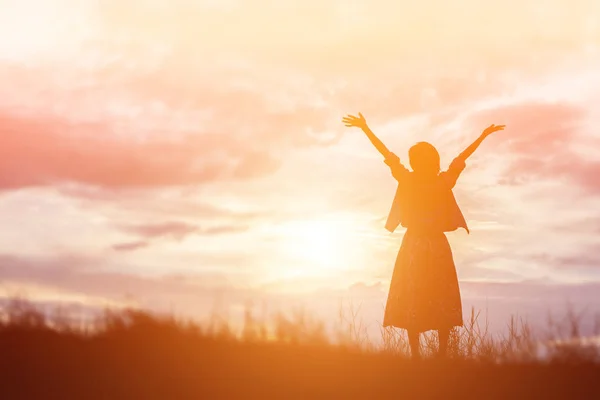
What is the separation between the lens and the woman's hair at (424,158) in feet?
40.3

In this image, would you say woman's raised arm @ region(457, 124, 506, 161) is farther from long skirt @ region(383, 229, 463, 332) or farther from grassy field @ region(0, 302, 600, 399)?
grassy field @ region(0, 302, 600, 399)

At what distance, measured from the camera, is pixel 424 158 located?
484 inches

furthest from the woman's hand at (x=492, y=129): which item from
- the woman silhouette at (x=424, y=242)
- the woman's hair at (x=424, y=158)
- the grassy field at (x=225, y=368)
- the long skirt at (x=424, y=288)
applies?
Result: the grassy field at (x=225, y=368)

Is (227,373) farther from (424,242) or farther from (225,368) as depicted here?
(424,242)

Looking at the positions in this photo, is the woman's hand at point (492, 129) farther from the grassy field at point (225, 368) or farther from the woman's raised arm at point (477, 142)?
the grassy field at point (225, 368)

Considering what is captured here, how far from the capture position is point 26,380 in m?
6.68

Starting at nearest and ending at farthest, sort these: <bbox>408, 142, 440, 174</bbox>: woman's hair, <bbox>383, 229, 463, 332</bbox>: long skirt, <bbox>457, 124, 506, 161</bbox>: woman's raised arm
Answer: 1. <bbox>383, 229, 463, 332</bbox>: long skirt
2. <bbox>408, 142, 440, 174</bbox>: woman's hair
3. <bbox>457, 124, 506, 161</bbox>: woman's raised arm

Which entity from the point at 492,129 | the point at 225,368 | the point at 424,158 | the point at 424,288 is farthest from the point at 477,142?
the point at 225,368

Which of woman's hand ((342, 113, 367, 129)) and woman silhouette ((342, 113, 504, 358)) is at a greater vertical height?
woman's hand ((342, 113, 367, 129))

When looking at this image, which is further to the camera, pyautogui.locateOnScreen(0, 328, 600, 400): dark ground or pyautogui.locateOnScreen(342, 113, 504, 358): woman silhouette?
pyautogui.locateOnScreen(342, 113, 504, 358): woman silhouette

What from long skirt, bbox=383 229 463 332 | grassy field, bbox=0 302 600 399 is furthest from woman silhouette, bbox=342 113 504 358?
grassy field, bbox=0 302 600 399

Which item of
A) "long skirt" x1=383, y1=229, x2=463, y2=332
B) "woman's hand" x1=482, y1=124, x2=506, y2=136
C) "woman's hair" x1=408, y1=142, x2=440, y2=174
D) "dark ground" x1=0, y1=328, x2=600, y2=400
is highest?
"woman's hand" x1=482, y1=124, x2=506, y2=136

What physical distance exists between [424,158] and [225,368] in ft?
19.8

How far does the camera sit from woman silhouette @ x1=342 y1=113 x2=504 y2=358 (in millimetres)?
11664
